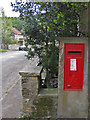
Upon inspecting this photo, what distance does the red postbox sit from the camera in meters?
3.14

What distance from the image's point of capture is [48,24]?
314 centimetres

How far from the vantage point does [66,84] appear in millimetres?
3258

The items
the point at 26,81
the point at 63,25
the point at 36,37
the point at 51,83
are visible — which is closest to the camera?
the point at 63,25

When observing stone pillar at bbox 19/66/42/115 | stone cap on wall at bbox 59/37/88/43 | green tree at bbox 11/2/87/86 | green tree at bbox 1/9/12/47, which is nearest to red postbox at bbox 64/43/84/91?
stone cap on wall at bbox 59/37/88/43

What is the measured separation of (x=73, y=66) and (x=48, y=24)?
40.9 inches

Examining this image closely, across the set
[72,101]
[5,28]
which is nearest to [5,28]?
[5,28]

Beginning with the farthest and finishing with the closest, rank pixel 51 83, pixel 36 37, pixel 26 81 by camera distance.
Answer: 1. pixel 51 83
2. pixel 36 37
3. pixel 26 81

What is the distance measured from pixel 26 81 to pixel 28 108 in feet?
2.08

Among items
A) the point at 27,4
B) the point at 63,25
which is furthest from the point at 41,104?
the point at 27,4

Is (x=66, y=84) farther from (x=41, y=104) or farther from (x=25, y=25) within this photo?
(x=25, y=25)

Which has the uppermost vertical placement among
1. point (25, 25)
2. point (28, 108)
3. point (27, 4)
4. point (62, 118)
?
point (27, 4)

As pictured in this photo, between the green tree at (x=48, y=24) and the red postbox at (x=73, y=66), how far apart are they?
374 mm

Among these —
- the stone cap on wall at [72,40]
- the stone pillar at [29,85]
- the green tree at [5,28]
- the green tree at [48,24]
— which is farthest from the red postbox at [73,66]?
the green tree at [5,28]

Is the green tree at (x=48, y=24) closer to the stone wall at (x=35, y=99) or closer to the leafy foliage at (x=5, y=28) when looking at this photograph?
→ the stone wall at (x=35, y=99)
